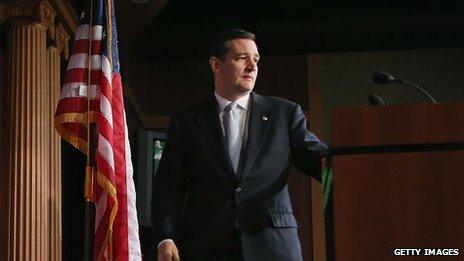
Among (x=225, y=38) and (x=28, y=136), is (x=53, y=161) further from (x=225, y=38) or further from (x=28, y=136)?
(x=225, y=38)

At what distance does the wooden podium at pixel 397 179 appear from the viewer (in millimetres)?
1981

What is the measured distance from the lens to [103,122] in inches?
140

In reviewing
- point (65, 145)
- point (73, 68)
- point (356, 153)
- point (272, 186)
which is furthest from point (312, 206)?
point (356, 153)

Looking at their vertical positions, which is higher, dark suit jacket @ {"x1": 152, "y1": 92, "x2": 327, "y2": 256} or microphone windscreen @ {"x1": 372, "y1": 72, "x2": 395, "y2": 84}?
microphone windscreen @ {"x1": 372, "y1": 72, "x2": 395, "y2": 84}

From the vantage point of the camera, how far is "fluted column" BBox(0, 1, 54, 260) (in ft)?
15.1

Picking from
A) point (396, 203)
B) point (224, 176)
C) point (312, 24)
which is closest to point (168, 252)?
point (224, 176)

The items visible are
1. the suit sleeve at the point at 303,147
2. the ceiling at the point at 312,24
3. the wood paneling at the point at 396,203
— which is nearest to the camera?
the wood paneling at the point at 396,203

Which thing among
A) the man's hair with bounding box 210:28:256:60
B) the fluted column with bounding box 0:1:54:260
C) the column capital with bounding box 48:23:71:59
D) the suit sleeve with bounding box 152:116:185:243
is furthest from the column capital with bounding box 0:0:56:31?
the suit sleeve with bounding box 152:116:185:243

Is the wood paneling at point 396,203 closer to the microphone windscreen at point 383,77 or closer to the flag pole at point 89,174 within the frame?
the microphone windscreen at point 383,77

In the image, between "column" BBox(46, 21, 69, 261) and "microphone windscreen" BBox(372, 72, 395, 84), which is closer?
"microphone windscreen" BBox(372, 72, 395, 84)

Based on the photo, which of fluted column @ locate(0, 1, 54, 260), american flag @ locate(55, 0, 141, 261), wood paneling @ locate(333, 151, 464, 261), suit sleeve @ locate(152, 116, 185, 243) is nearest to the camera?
wood paneling @ locate(333, 151, 464, 261)

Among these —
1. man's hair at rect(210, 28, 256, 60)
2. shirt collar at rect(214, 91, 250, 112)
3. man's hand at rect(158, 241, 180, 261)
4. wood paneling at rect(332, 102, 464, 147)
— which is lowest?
man's hand at rect(158, 241, 180, 261)

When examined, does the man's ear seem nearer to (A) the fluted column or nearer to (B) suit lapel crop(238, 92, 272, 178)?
(B) suit lapel crop(238, 92, 272, 178)

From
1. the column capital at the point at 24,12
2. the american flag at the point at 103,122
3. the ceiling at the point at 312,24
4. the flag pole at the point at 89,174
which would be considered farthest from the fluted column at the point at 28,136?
the ceiling at the point at 312,24
